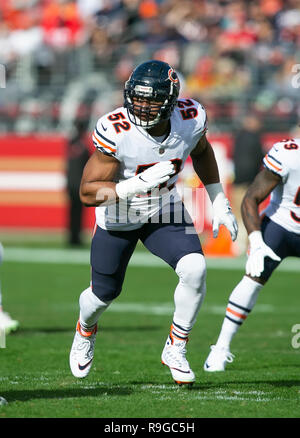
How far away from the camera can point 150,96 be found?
197 inches

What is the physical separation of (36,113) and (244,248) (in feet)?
17.1

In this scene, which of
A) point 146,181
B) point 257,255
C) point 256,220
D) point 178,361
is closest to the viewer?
point 146,181

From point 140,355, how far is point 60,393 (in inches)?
64.9

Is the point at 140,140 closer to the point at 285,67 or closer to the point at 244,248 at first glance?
the point at 244,248

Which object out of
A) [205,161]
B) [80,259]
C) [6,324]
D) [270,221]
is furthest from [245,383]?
[80,259]

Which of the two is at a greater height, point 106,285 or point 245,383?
point 106,285

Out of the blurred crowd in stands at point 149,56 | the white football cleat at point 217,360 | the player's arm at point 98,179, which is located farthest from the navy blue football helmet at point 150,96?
the blurred crowd in stands at point 149,56

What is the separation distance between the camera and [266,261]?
18.9ft

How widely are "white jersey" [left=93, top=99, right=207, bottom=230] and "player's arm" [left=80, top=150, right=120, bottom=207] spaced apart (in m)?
0.05

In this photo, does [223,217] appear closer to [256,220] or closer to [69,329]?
[256,220]

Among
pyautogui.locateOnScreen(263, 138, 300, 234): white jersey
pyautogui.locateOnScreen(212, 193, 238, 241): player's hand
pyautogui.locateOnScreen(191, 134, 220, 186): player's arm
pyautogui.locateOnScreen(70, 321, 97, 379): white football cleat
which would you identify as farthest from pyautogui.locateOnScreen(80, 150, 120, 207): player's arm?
pyautogui.locateOnScreen(263, 138, 300, 234): white jersey

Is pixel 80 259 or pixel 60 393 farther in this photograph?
pixel 80 259
